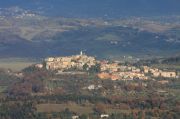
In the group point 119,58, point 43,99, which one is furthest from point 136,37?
point 43,99

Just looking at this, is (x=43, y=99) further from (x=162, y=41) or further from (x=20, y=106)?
(x=162, y=41)

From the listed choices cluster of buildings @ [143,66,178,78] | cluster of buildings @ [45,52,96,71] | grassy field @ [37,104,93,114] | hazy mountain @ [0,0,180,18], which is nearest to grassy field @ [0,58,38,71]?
cluster of buildings @ [45,52,96,71]

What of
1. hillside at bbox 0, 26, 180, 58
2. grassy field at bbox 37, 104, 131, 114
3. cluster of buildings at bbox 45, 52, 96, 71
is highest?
hillside at bbox 0, 26, 180, 58

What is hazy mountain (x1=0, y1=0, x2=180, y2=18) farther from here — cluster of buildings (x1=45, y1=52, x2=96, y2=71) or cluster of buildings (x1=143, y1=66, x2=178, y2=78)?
cluster of buildings (x1=143, y1=66, x2=178, y2=78)

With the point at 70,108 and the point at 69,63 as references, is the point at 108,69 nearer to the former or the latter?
the point at 69,63

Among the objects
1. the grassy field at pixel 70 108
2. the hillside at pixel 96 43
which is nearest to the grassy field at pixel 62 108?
the grassy field at pixel 70 108
